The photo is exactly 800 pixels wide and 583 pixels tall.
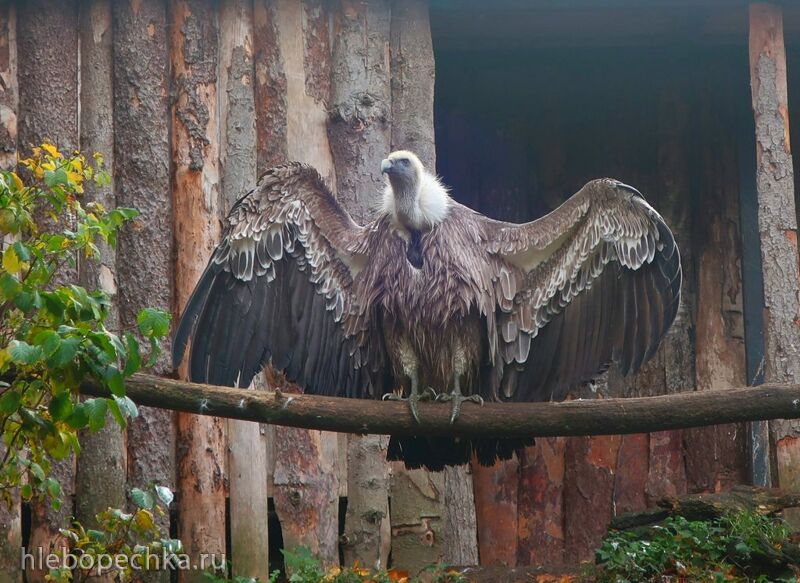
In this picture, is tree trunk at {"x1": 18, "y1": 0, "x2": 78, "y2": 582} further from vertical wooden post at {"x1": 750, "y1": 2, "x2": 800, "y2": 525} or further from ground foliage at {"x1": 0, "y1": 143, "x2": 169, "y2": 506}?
vertical wooden post at {"x1": 750, "y1": 2, "x2": 800, "y2": 525}

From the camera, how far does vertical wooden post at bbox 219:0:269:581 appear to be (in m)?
7.24

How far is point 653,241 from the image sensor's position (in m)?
6.65

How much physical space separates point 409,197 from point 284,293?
884mm

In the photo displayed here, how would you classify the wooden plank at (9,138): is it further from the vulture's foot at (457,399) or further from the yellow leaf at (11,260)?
the vulture's foot at (457,399)

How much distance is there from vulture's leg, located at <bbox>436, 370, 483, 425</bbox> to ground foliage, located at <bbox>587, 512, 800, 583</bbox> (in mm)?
1169

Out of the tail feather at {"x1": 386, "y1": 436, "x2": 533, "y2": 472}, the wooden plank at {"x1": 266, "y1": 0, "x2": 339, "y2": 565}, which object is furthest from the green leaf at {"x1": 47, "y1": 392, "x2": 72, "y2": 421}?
the wooden plank at {"x1": 266, "y1": 0, "x2": 339, "y2": 565}

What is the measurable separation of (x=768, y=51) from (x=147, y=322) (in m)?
5.03

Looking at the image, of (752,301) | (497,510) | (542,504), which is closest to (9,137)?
(497,510)

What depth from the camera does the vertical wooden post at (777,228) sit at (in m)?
7.75

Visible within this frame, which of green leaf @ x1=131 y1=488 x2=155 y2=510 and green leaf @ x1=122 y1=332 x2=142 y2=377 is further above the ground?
green leaf @ x1=122 y1=332 x2=142 y2=377

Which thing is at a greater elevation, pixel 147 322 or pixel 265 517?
pixel 147 322

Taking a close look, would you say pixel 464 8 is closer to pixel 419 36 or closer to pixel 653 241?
pixel 419 36

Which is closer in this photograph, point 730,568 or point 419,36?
point 730,568

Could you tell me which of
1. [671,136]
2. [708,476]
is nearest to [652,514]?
[708,476]
